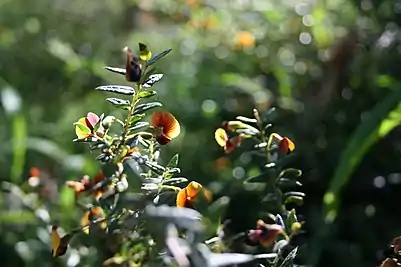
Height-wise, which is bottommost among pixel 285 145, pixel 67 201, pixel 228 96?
pixel 67 201

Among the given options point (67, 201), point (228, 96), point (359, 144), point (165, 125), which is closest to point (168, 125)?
point (165, 125)

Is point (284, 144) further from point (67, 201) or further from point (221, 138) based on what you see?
point (67, 201)

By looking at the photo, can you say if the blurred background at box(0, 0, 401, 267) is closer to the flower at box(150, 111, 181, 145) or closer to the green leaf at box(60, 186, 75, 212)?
the green leaf at box(60, 186, 75, 212)

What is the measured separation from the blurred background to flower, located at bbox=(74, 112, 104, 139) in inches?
9.9

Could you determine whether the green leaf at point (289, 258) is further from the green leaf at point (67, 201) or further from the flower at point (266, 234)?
the green leaf at point (67, 201)

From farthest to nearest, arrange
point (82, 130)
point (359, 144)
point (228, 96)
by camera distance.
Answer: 1. point (228, 96)
2. point (359, 144)
3. point (82, 130)

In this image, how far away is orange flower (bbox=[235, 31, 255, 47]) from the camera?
1.27 m

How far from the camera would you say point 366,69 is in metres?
1.11

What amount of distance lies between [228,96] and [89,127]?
0.70 metres

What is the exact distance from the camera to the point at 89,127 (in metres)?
0.55

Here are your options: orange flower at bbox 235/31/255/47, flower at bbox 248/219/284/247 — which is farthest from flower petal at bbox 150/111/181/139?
orange flower at bbox 235/31/255/47

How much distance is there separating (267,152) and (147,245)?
0.59 feet

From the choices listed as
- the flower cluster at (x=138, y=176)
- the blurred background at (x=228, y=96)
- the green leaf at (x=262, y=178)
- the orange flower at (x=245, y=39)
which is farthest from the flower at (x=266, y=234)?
the orange flower at (x=245, y=39)

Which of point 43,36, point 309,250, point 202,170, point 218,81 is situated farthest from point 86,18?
point 309,250
